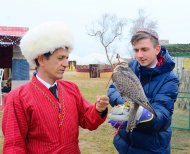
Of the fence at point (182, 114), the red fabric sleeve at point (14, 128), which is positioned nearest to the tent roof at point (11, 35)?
the fence at point (182, 114)

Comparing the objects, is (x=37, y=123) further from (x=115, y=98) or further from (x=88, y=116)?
(x=115, y=98)

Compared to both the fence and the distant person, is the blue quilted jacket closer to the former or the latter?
the fence

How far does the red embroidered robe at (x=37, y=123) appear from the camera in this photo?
2.58 metres

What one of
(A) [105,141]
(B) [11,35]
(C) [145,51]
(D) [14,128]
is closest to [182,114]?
(A) [105,141]

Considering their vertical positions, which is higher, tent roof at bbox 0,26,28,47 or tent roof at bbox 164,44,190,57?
tent roof at bbox 0,26,28,47

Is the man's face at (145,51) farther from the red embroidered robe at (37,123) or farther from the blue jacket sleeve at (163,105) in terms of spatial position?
the red embroidered robe at (37,123)

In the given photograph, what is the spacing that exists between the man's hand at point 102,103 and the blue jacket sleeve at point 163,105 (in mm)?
349

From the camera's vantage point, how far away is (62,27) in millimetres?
2801

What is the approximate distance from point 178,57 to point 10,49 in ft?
26.4

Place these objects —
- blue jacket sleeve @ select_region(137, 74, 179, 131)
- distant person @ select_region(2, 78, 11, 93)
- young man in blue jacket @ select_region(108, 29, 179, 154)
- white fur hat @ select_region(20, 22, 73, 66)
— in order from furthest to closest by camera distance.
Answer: distant person @ select_region(2, 78, 11, 93) < young man in blue jacket @ select_region(108, 29, 179, 154) < blue jacket sleeve @ select_region(137, 74, 179, 131) < white fur hat @ select_region(20, 22, 73, 66)

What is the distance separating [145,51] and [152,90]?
1.15ft

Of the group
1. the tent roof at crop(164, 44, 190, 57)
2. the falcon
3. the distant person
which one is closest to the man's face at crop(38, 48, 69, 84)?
the falcon

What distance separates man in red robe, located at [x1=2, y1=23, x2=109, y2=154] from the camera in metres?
2.60

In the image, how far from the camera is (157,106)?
2.97m
